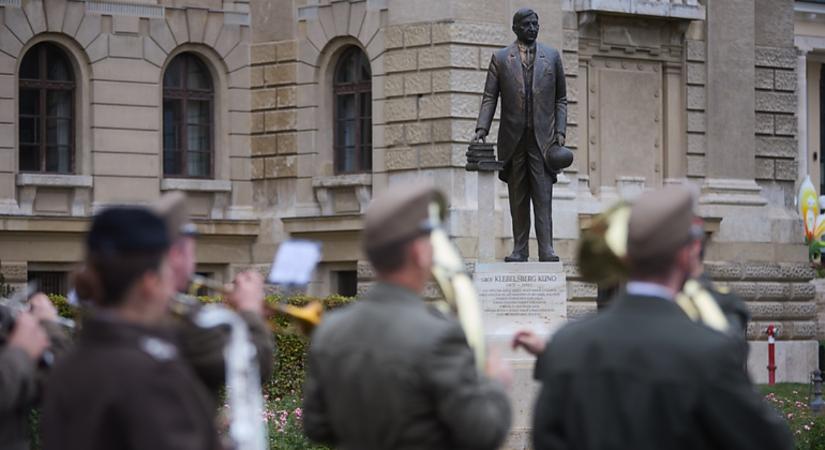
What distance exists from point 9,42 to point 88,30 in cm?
136

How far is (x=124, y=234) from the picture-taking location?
670 centimetres

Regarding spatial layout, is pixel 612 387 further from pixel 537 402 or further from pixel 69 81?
pixel 69 81

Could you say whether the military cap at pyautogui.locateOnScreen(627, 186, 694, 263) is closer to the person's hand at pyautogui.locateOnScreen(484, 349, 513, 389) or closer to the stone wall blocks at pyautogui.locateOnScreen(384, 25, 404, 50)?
the person's hand at pyautogui.locateOnScreen(484, 349, 513, 389)

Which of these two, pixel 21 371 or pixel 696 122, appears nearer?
pixel 21 371

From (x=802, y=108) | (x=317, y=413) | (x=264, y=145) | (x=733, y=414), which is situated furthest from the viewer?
(x=802, y=108)

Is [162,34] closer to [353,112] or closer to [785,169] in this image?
[353,112]

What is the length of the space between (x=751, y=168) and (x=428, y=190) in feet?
88.3

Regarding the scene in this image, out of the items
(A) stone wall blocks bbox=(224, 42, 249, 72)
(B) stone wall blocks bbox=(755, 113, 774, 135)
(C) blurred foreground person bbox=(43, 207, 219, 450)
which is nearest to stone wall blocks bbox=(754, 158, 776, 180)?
(B) stone wall blocks bbox=(755, 113, 774, 135)

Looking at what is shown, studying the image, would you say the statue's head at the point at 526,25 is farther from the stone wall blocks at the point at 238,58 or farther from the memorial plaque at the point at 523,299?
the stone wall blocks at the point at 238,58

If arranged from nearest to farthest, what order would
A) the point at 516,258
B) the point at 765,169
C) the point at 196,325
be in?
the point at 196,325, the point at 516,258, the point at 765,169

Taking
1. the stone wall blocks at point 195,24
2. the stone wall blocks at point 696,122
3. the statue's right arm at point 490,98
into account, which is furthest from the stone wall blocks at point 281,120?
the statue's right arm at point 490,98

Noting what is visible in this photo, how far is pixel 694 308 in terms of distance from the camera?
8766mm

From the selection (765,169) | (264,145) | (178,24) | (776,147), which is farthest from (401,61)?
(776,147)

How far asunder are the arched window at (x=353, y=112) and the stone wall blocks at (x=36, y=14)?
4.71 metres
